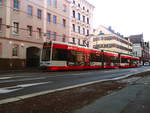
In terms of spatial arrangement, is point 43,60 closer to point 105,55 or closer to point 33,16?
point 33,16

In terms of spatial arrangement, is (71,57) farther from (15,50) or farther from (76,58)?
(15,50)

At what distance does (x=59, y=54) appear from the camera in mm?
20062

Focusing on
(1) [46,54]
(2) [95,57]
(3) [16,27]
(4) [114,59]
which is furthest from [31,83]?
(4) [114,59]

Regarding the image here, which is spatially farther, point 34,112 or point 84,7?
point 84,7

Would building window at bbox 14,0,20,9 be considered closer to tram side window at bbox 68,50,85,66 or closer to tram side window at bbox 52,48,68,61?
tram side window at bbox 52,48,68,61

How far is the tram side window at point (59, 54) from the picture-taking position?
19477 millimetres

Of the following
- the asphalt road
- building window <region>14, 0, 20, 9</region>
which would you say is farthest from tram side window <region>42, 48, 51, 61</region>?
building window <region>14, 0, 20, 9</region>

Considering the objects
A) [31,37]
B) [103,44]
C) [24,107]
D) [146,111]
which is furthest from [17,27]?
[103,44]

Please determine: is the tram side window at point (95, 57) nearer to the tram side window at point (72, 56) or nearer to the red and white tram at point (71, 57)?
the red and white tram at point (71, 57)

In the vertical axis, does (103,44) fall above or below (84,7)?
below

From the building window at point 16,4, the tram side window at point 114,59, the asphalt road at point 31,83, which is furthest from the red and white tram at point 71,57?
the building window at point 16,4

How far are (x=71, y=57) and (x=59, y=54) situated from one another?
7.49 feet

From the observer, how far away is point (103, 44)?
68438 mm

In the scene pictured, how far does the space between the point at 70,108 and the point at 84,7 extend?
1603 inches
